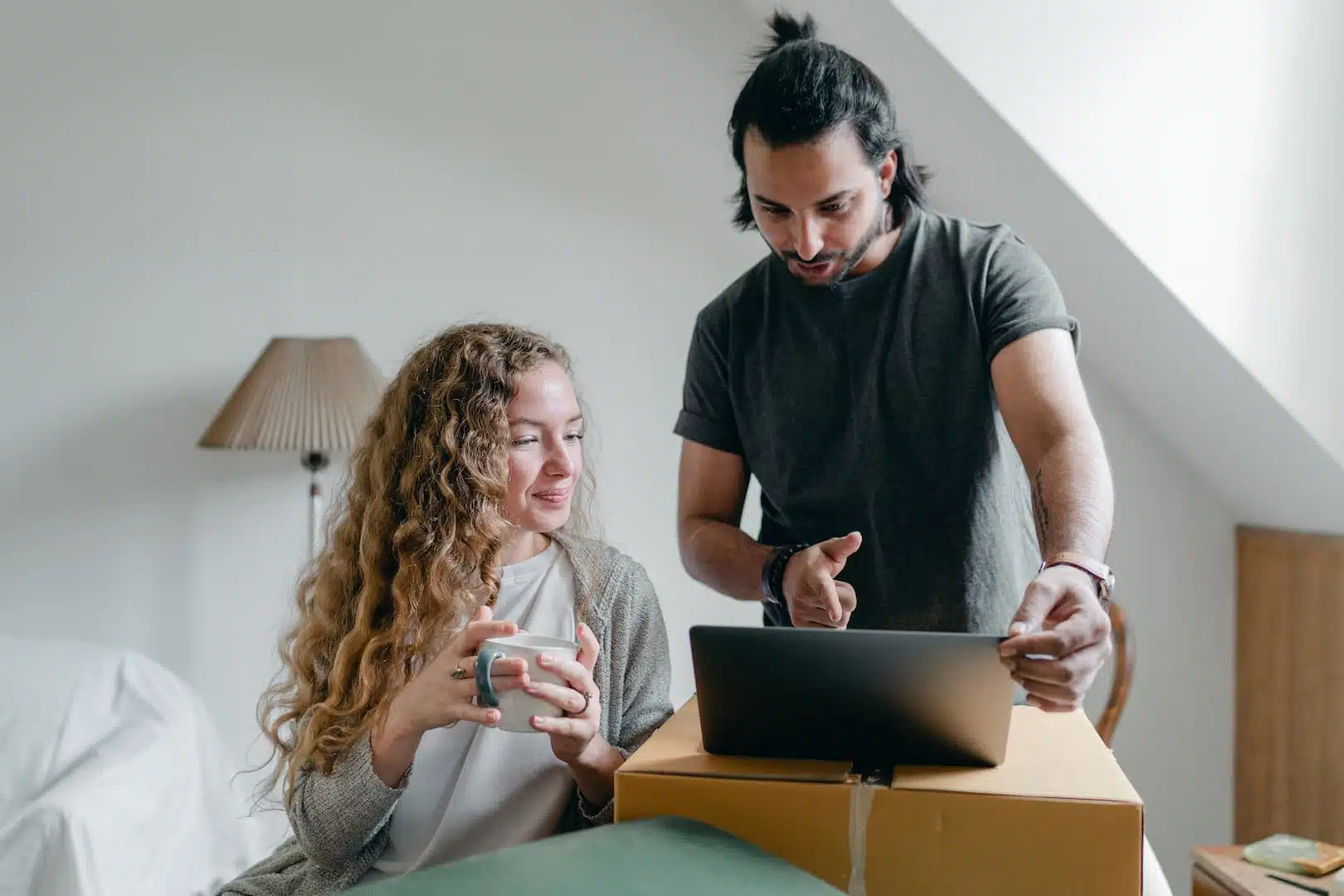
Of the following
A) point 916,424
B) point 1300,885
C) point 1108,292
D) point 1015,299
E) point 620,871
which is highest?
point 1108,292

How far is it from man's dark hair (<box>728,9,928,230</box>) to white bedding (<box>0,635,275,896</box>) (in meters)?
1.39

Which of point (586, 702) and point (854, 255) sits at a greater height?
point (854, 255)

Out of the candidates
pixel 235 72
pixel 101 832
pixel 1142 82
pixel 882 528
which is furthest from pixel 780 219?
pixel 235 72

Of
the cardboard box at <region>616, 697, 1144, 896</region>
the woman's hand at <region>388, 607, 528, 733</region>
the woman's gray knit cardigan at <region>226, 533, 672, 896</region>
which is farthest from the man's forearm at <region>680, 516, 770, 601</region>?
the cardboard box at <region>616, 697, 1144, 896</region>

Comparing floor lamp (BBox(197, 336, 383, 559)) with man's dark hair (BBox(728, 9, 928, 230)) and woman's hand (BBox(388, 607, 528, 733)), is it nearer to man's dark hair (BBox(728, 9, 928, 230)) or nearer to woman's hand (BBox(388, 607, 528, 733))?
man's dark hair (BBox(728, 9, 928, 230))

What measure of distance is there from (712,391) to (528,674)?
613 mm

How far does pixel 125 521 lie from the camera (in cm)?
280

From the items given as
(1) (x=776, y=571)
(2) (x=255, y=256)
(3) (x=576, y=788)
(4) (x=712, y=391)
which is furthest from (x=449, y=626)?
(2) (x=255, y=256)

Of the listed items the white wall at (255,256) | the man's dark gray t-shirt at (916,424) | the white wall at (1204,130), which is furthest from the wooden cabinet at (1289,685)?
the man's dark gray t-shirt at (916,424)

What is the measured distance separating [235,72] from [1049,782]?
251cm

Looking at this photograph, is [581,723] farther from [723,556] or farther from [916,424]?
[916,424]

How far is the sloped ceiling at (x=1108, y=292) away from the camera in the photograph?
2008 millimetres

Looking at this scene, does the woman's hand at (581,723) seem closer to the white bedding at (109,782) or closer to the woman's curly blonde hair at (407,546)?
the woman's curly blonde hair at (407,546)

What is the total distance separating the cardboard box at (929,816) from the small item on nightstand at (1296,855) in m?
1.31
